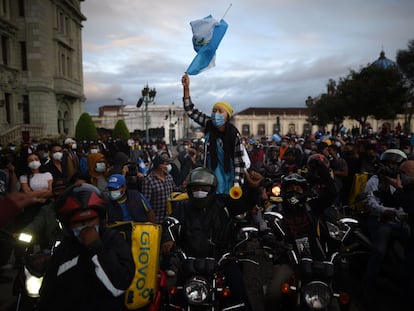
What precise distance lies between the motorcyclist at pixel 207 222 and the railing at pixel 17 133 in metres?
25.8

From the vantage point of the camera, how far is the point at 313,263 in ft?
10.5

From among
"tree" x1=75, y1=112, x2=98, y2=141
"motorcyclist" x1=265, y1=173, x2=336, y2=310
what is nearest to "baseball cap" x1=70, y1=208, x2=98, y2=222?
"motorcyclist" x1=265, y1=173, x2=336, y2=310

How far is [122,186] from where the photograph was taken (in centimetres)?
486

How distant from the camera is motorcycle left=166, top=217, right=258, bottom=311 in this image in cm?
296

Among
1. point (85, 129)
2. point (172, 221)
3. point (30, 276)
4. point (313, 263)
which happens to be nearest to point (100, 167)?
point (30, 276)

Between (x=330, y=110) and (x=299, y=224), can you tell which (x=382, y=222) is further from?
(x=330, y=110)

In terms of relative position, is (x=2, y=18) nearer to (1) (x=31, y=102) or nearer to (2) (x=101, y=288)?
(1) (x=31, y=102)

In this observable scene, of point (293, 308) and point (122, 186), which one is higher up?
point (122, 186)

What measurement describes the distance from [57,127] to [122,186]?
37.5 meters

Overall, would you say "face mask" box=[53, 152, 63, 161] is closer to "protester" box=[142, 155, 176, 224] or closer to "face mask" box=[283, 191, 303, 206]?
"protester" box=[142, 155, 176, 224]

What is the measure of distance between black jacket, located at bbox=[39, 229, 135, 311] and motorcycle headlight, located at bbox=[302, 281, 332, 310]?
1.53 m

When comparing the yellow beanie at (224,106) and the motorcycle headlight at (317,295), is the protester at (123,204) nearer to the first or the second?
the yellow beanie at (224,106)

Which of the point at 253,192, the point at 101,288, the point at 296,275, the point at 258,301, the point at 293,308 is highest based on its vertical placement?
the point at 253,192

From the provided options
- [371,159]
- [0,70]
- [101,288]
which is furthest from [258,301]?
[0,70]
